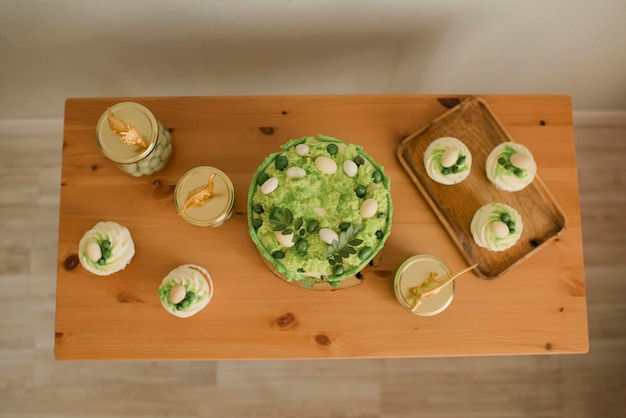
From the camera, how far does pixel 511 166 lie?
1.38m

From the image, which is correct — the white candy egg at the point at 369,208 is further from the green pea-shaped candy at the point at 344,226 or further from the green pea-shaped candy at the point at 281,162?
the green pea-shaped candy at the point at 281,162

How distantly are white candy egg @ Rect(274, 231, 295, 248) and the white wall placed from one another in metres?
0.72

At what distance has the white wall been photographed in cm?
149

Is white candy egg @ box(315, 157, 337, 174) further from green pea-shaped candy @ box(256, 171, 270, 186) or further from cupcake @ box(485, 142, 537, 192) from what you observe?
cupcake @ box(485, 142, 537, 192)

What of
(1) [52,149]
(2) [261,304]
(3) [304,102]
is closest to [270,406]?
(2) [261,304]

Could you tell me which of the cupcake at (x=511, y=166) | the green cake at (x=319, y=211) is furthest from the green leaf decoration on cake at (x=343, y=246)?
the cupcake at (x=511, y=166)

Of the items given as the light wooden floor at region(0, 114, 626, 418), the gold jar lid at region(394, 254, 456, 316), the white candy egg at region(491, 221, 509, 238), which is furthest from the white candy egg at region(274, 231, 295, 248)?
the light wooden floor at region(0, 114, 626, 418)

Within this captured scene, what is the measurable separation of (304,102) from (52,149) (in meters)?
1.48

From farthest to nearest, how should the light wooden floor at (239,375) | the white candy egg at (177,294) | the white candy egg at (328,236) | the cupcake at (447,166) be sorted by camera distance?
the light wooden floor at (239,375) → the cupcake at (447,166) → the white candy egg at (177,294) → the white candy egg at (328,236)

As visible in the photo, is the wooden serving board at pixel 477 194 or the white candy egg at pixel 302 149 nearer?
the white candy egg at pixel 302 149

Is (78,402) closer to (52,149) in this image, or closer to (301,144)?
(52,149)

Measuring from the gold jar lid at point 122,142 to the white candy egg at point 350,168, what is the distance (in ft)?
1.68

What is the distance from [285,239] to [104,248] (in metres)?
0.52

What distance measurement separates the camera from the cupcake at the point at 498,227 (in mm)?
1345
